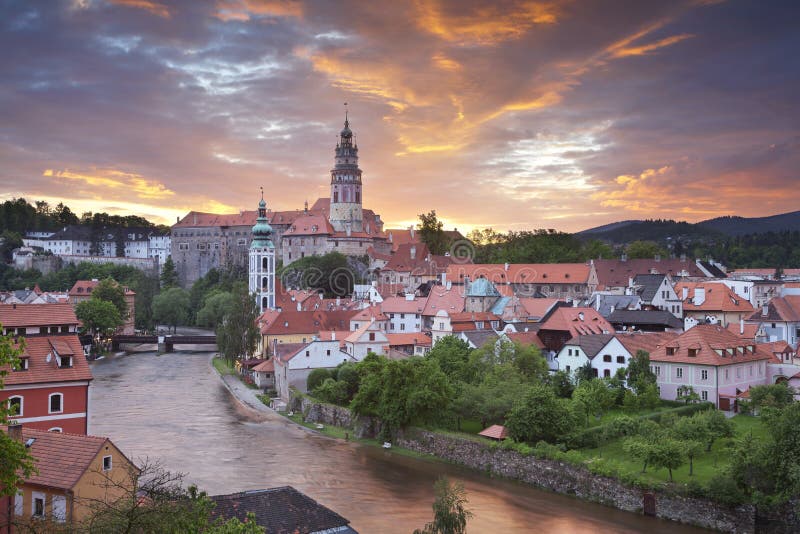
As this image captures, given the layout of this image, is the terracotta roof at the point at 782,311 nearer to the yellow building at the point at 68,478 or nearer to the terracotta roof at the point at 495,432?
the terracotta roof at the point at 495,432

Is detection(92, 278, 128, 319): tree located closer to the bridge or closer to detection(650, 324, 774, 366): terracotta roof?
the bridge

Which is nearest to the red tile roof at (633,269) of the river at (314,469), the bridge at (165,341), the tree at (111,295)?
the bridge at (165,341)

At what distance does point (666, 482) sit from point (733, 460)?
7.08 ft

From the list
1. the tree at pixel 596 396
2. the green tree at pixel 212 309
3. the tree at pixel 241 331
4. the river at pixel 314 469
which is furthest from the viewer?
the green tree at pixel 212 309

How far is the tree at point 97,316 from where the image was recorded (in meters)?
68.4

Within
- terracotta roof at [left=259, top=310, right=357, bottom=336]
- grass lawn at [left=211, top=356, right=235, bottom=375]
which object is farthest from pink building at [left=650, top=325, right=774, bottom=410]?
grass lawn at [left=211, top=356, right=235, bottom=375]

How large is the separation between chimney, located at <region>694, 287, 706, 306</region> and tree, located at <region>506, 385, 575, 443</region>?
26.3 m

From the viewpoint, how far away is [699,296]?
165 feet

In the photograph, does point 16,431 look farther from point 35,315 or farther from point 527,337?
point 527,337

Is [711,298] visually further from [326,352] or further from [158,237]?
[158,237]

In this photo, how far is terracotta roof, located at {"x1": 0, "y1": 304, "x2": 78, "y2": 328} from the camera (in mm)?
22181

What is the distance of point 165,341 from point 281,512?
53.5 m

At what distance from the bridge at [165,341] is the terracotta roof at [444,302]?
21733 millimetres

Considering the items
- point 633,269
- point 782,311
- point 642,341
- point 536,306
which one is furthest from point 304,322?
point 633,269
